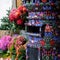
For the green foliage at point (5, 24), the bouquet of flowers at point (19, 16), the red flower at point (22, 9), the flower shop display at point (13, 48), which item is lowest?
the flower shop display at point (13, 48)

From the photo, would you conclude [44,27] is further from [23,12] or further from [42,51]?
[23,12]

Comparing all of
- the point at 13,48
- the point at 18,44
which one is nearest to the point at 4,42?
the point at 13,48

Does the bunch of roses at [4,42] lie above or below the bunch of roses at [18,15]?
below

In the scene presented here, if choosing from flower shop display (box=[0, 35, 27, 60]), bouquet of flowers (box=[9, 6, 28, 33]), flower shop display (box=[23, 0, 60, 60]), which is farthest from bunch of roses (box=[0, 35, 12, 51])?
flower shop display (box=[23, 0, 60, 60])

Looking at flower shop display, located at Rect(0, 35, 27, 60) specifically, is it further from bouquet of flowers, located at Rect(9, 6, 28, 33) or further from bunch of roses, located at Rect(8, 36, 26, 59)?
bouquet of flowers, located at Rect(9, 6, 28, 33)

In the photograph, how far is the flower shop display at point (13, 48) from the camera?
17.3 feet

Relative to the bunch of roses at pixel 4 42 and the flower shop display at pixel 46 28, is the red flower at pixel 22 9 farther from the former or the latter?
the flower shop display at pixel 46 28

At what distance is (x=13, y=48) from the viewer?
5.57m

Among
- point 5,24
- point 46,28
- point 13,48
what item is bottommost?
point 13,48

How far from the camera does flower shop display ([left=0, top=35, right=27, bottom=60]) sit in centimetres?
526

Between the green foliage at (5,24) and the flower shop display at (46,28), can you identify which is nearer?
the flower shop display at (46,28)

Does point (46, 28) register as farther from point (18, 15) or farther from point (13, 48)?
point (18, 15)

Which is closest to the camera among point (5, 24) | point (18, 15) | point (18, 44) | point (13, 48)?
point (18, 44)

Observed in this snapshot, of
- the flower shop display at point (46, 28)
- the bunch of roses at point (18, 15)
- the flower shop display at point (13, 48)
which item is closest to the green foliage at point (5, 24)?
the flower shop display at point (13, 48)
